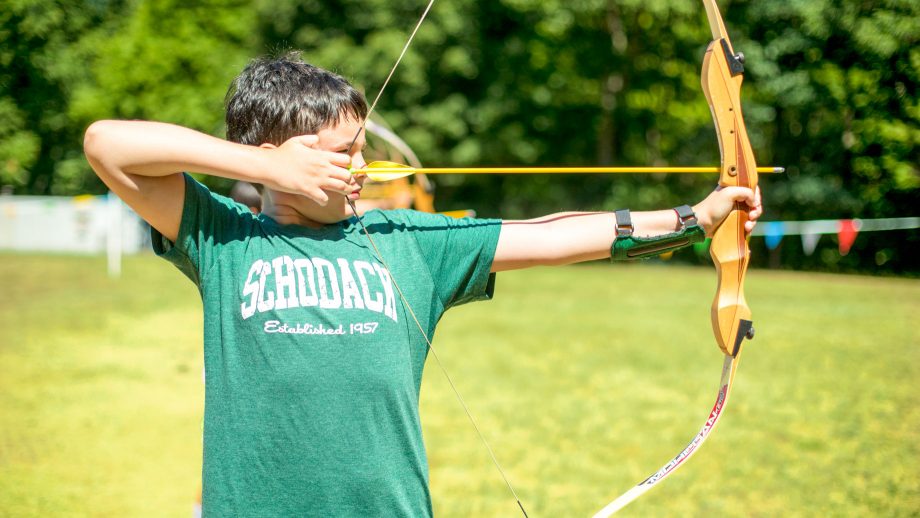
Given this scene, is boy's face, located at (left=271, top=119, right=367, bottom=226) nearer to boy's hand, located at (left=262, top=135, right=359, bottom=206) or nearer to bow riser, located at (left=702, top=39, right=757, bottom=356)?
boy's hand, located at (left=262, top=135, right=359, bottom=206)

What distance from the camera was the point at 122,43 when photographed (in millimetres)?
20516

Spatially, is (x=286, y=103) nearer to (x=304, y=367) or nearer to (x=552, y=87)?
(x=304, y=367)

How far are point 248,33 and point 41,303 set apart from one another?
52.2 feet

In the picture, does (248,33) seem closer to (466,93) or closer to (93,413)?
(466,93)

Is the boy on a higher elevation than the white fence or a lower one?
higher

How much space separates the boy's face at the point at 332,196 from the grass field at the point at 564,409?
2.60 m

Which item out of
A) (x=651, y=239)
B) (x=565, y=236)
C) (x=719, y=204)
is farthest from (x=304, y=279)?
(x=719, y=204)

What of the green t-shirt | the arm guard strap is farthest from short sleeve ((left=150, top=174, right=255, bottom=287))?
the arm guard strap

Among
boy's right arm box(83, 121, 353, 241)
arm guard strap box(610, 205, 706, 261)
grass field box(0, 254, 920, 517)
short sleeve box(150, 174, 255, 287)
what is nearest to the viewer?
boy's right arm box(83, 121, 353, 241)

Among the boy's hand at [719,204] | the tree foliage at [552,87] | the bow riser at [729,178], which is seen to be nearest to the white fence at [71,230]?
the tree foliage at [552,87]

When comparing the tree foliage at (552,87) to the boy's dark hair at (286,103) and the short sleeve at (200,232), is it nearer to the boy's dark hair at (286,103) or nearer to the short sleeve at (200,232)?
the boy's dark hair at (286,103)

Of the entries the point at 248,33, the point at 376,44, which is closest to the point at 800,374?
the point at 376,44

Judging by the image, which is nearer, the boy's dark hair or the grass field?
the boy's dark hair

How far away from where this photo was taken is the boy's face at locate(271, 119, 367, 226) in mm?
1484
